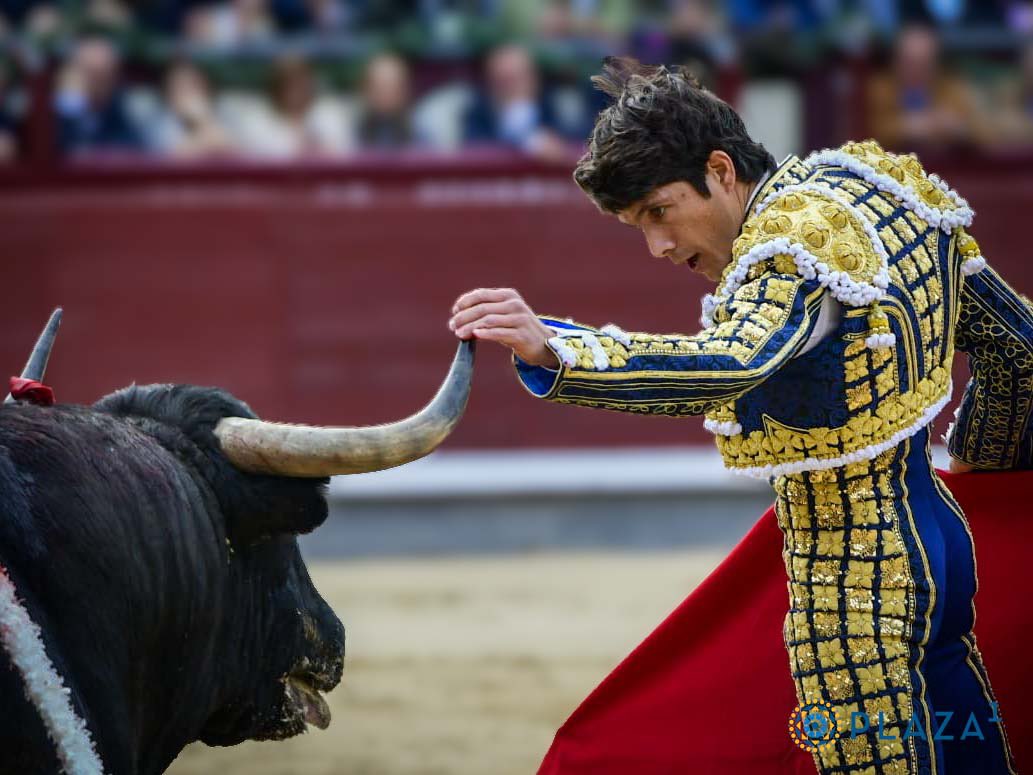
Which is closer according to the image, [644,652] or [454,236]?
[644,652]

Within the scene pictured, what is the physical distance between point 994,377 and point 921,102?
5.21 metres

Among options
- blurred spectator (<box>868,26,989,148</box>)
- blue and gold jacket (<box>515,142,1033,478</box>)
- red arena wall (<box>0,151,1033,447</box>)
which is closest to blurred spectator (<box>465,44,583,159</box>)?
red arena wall (<box>0,151,1033,447</box>)

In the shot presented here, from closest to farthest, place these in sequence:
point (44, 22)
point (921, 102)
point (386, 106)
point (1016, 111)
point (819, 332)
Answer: point (819, 332) → point (44, 22) → point (386, 106) → point (921, 102) → point (1016, 111)

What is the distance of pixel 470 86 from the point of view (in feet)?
23.2

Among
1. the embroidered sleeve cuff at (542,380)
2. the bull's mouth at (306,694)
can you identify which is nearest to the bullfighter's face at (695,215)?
the embroidered sleeve cuff at (542,380)

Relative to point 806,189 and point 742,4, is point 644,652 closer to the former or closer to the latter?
point 806,189

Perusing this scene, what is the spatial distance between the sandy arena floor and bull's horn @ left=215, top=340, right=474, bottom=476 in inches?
77.8

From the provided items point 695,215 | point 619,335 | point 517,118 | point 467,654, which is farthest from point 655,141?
point 517,118

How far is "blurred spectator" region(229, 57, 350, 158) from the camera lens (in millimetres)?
7008

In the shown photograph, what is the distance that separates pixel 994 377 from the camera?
2295 mm

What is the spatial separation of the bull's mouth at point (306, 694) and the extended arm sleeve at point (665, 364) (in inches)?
26.8

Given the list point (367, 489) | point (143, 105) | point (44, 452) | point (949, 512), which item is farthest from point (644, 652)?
point (143, 105)

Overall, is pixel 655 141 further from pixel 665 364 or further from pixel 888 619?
pixel 888 619

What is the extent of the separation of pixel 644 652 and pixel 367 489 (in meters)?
4.53
